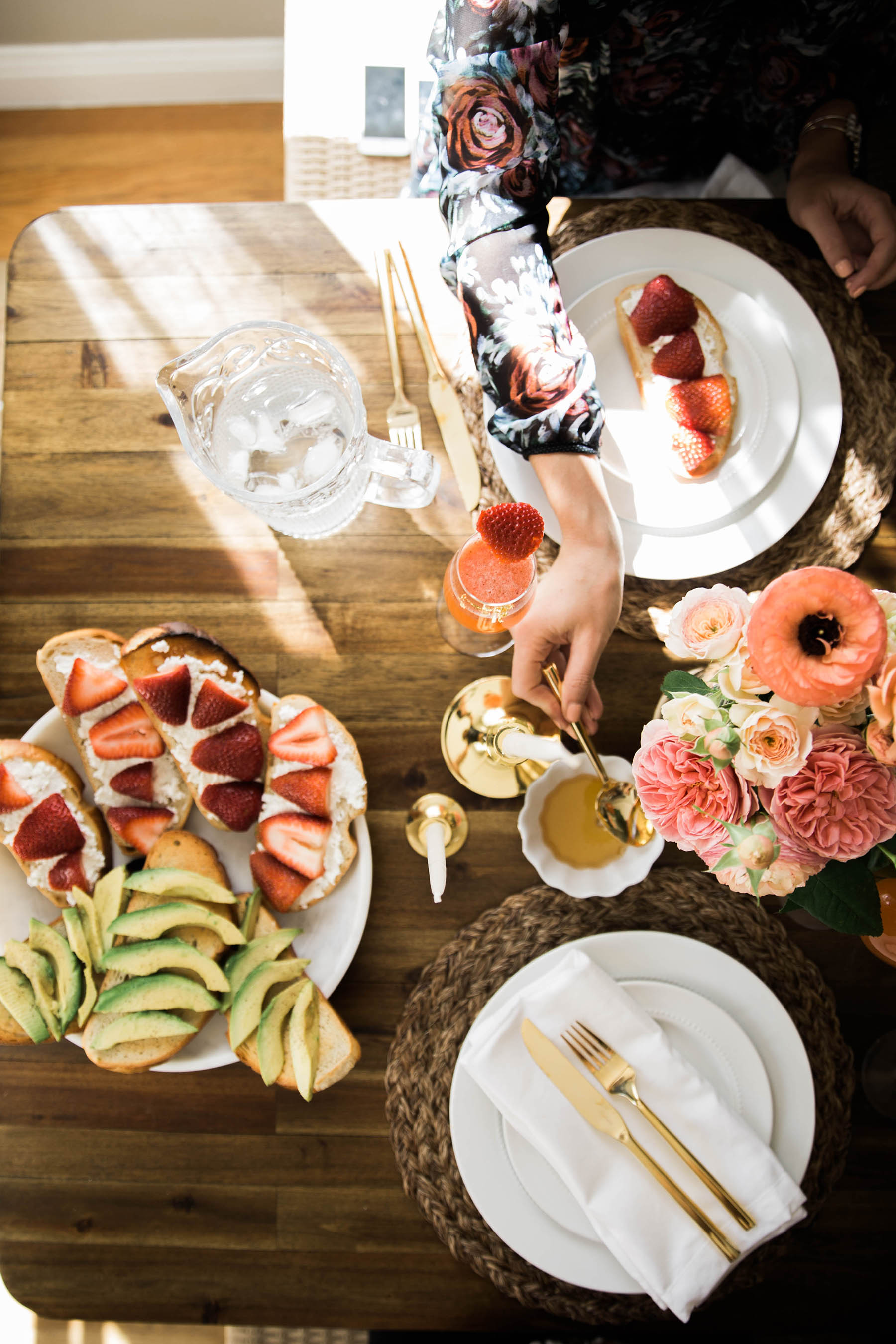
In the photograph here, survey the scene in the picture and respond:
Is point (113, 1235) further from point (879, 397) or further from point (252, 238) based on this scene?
point (879, 397)

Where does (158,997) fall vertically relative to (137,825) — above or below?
below

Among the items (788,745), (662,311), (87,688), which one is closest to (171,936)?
(87,688)

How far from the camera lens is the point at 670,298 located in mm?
1102

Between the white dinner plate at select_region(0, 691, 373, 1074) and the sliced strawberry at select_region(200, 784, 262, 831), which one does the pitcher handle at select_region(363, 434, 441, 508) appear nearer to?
the white dinner plate at select_region(0, 691, 373, 1074)

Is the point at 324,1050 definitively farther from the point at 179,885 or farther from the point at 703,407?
the point at 703,407

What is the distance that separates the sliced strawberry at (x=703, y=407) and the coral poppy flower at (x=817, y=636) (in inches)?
24.3

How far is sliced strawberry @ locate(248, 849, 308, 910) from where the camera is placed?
1100 mm

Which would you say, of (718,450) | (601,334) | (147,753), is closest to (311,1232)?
(147,753)

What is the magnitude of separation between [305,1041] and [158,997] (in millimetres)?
198

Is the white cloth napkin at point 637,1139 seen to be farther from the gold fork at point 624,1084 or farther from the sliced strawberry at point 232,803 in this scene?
the sliced strawberry at point 232,803

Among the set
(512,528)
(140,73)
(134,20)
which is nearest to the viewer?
(512,528)

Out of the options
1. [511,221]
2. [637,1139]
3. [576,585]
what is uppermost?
[511,221]

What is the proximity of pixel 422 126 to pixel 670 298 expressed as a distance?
55 centimetres

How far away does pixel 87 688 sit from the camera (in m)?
1.16
